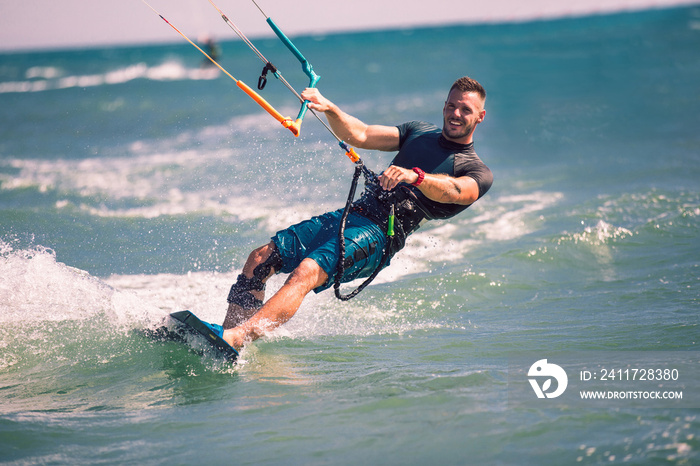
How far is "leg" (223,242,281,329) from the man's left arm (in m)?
1.06

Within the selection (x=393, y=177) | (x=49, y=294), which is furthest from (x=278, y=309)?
(x=49, y=294)

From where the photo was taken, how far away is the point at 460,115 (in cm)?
452

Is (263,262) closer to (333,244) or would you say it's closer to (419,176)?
(333,244)

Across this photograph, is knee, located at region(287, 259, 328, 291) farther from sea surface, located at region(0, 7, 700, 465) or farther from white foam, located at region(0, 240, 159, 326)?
white foam, located at region(0, 240, 159, 326)

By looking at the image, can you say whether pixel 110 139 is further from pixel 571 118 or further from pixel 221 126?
pixel 571 118

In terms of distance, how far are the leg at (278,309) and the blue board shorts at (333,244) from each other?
0.17 m

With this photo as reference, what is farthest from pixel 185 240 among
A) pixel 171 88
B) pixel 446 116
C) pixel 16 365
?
pixel 171 88

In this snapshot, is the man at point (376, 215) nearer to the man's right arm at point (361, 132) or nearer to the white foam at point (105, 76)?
the man's right arm at point (361, 132)

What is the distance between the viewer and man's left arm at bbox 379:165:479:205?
3.90 meters

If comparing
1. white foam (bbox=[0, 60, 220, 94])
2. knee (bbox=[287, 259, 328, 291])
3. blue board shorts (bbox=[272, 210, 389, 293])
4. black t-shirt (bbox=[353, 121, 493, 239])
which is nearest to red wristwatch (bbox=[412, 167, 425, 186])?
black t-shirt (bbox=[353, 121, 493, 239])

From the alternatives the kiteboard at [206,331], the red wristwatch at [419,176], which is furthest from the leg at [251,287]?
the red wristwatch at [419,176]

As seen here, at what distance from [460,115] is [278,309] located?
71.7 inches

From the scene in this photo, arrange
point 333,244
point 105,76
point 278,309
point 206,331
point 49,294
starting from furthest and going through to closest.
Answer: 1. point 105,76
2. point 49,294
3. point 333,244
4. point 278,309
5. point 206,331

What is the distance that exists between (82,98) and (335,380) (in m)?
23.1
